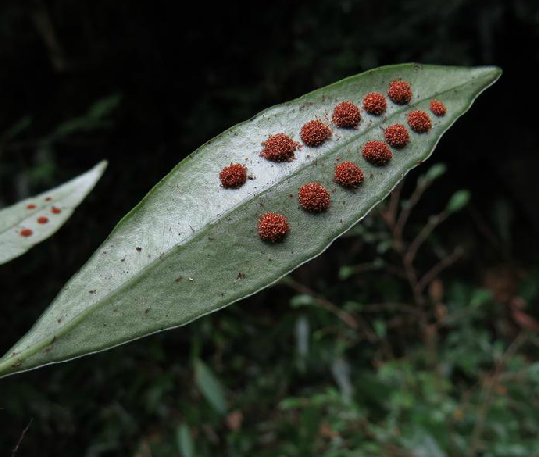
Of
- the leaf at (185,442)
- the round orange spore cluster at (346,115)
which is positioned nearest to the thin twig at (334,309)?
the leaf at (185,442)

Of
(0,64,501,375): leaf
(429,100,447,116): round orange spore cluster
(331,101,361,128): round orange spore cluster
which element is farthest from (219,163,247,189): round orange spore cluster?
(429,100,447,116): round orange spore cluster

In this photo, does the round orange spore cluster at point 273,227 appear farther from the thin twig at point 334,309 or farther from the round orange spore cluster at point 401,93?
the thin twig at point 334,309

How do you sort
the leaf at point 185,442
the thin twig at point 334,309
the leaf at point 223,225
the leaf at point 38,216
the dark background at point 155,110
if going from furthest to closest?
the dark background at point 155,110, the leaf at point 185,442, the thin twig at point 334,309, the leaf at point 38,216, the leaf at point 223,225

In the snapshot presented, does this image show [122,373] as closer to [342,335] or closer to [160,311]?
[342,335]

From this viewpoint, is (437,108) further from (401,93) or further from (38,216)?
(38,216)

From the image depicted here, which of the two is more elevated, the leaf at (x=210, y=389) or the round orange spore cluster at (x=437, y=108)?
the round orange spore cluster at (x=437, y=108)

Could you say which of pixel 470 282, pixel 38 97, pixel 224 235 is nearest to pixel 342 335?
pixel 470 282

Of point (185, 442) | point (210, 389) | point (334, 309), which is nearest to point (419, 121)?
point (334, 309)
